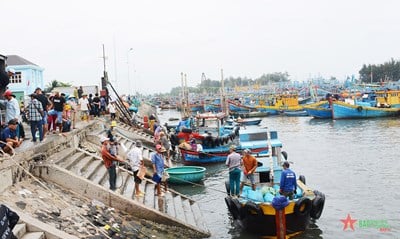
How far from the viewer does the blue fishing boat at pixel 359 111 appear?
5494 centimetres

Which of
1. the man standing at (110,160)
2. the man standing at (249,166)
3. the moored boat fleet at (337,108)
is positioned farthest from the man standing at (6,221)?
the moored boat fleet at (337,108)

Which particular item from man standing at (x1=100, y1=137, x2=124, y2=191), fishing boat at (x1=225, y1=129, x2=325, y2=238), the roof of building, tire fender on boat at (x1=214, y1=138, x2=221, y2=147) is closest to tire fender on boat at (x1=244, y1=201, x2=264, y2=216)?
fishing boat at (x1=225, y1=129, x2=325, y2=238)

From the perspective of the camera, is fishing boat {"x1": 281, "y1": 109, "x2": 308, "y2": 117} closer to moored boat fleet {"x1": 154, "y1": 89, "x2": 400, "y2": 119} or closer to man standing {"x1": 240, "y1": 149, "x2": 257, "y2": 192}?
moored boat fleet {"x1": 154, "y1": 89, "x2": 400, "y2": 119}

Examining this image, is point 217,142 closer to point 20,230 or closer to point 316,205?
point 316,205

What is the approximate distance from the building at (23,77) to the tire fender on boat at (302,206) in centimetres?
3333

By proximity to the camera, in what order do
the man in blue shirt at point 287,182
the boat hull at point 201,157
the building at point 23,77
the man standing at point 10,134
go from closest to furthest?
the man standing at point 10,134
the man in blue shirt at point 287,182
the boat hull at point 201,157
the building at point 23,77

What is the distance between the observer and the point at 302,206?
41.8 feet

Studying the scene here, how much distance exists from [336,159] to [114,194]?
18076 mm

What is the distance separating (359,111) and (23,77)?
38.3m

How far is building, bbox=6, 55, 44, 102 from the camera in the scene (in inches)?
1631

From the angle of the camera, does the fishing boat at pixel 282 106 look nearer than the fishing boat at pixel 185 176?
No

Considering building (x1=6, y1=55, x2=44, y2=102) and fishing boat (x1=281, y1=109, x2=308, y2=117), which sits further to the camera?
fishing boat (x1=281, y1=109, x2=308, y2=117)

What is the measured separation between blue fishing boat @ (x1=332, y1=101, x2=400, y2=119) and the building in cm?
3482

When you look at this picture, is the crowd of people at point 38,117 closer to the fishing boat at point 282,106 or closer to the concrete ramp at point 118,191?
the concrete ramp at point 118,191
